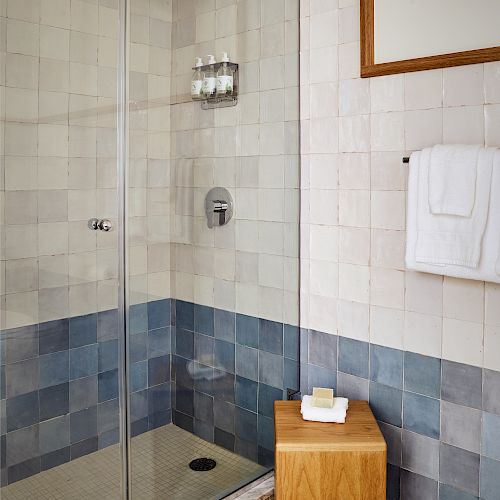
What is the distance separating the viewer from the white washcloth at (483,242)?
62.9 inches

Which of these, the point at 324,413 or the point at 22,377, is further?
the point at 324,413

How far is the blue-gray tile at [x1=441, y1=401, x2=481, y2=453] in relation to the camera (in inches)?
69.4

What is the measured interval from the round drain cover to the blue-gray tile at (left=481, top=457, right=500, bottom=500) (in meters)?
0.80

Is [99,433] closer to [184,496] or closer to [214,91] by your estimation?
[184,496]

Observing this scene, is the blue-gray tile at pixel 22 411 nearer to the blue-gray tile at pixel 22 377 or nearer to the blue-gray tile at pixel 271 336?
the blue-gray tile at pixel 22 377

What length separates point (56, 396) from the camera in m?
1.57

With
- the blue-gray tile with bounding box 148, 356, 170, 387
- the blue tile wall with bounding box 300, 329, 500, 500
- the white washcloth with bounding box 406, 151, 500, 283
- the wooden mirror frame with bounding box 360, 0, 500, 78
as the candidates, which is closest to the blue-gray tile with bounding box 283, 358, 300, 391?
the blue tile wall with bounding box 300, 329, 500, 500

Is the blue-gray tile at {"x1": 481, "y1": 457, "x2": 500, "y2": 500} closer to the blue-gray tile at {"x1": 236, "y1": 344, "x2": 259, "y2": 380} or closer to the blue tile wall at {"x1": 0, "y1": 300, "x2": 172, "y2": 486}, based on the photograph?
the blue-gray tile at {"x1": 236, "y1": 344, "x2": 259, "y2": 380}

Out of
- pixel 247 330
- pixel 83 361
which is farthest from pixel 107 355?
pixel 247 330

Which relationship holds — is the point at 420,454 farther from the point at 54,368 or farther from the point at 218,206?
the point at 54,368

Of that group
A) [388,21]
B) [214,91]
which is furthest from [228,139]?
[388,21]

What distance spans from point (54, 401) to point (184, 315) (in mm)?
431

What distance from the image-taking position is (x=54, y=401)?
157 centimetres

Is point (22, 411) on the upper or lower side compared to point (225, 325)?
lower
